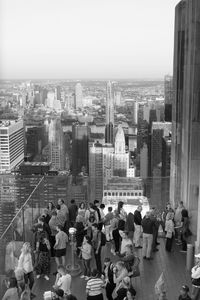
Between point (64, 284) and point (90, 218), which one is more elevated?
point (90, 218)

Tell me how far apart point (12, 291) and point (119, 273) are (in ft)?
4.13

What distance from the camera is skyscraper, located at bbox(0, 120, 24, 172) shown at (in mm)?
15730

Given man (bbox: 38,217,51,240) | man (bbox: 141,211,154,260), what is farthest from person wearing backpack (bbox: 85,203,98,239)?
man (bbox: 141,211,154,260)

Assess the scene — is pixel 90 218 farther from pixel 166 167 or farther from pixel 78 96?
pixel 78 96

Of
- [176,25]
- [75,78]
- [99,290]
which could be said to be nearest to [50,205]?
[99,290]


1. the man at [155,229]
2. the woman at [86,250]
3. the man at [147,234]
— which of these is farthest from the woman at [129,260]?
the man at [155,229]

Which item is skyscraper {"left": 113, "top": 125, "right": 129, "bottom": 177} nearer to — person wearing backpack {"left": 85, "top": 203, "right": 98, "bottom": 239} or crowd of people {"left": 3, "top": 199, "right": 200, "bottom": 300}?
crowd of people {"left": 3, "top": 199, "right": 200, "bottom": 300}

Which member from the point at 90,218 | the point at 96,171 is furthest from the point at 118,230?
the point at 96,171

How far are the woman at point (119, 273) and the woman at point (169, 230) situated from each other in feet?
6.28

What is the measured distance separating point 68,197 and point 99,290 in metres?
3.56

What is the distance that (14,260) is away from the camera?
582 cm

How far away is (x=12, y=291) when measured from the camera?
4.65 meters

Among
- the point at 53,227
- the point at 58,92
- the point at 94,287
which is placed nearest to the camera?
the point at 94,287

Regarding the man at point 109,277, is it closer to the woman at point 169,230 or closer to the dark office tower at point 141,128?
the woman at point 169,230
